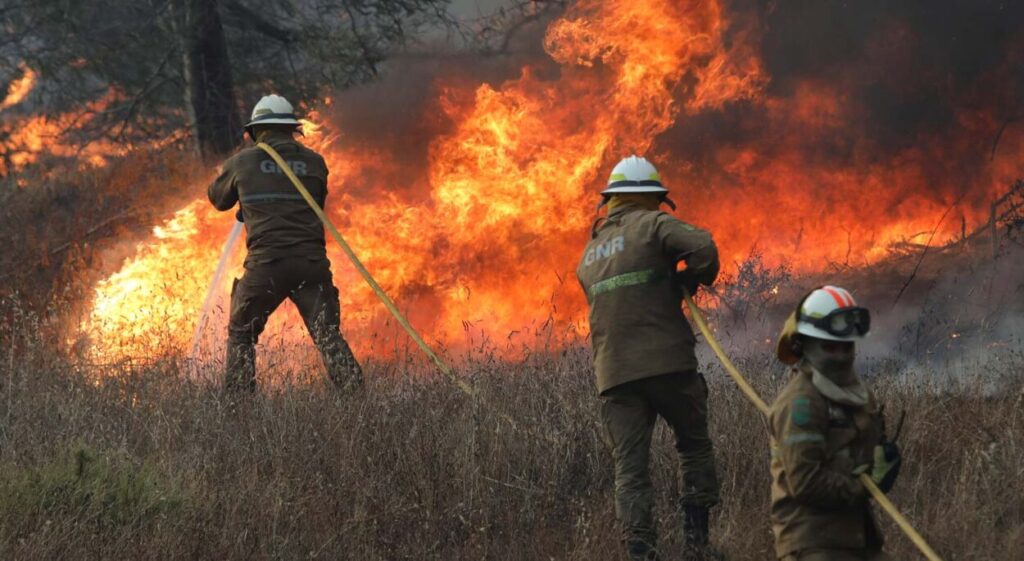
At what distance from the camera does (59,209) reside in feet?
Answer: 46.9

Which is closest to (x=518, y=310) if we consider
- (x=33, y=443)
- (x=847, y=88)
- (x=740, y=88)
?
(x=740, y=88)

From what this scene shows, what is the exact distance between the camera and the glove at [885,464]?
387 cm

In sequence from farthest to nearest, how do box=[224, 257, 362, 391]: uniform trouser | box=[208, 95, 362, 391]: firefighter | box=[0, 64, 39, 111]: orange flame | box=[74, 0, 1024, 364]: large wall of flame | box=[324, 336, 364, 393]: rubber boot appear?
box=[0, 64, 39, 111]: orange flame → box=[74, 0, 1024, 364]: large wall of flame → box=[208, 95, 362, 391]: firefighter → box=[224, 257, 362, 391]: uniform trouser → box=[324, 336, 364, 393]: rubber boot

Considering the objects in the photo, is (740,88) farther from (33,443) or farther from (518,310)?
(33,443)

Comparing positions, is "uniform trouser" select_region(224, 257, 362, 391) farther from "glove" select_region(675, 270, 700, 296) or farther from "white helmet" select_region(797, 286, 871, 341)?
"white helmet" select_region(797, 286, 871, 341)

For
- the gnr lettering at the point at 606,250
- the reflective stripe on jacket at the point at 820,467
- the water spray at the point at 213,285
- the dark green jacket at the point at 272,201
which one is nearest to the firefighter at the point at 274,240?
the dark green jacket at the point at 272,201

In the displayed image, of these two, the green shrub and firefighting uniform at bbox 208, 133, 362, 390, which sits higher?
firefighting uniform at bbox 208, 133, 362, 390

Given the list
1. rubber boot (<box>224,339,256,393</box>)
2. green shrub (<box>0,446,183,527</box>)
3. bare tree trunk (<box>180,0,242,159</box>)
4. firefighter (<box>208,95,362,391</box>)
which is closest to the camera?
green shrub (<box>0,446,183,527</box>)

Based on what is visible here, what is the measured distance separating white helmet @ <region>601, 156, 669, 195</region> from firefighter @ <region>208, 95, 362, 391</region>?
2.74m

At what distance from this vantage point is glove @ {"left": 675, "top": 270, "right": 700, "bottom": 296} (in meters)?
5.31

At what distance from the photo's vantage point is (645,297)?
5309 mm

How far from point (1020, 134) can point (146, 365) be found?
263 inches

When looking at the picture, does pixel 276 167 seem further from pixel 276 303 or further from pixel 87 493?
pixel 87 493

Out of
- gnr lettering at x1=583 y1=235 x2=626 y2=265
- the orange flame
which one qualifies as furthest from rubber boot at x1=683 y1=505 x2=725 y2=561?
the orange flame
